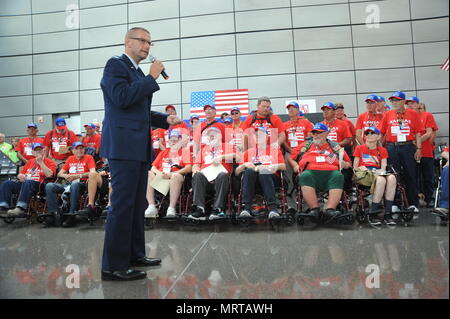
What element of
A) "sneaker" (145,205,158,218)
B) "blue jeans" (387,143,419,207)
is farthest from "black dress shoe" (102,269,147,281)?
"blue jeans" (387,143,419,207)

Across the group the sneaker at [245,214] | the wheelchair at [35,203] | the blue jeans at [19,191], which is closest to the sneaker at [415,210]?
the sneaker at [245,214]

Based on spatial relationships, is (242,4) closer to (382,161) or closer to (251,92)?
(251,92)

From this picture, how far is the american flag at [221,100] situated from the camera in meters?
7.88

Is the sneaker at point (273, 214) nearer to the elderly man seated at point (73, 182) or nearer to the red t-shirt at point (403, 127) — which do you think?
the red t-shirt at point (403, 127)

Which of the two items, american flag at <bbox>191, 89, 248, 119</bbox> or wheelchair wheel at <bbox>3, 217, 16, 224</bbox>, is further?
american flag at <bbox>191, 89, 248, 119</bbox>

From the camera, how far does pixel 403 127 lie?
4082mm

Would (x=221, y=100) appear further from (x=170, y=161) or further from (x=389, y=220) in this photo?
(x=389, y=220)

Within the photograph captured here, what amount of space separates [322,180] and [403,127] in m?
1.49

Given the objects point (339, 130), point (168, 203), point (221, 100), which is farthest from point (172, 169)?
point (221, 100)

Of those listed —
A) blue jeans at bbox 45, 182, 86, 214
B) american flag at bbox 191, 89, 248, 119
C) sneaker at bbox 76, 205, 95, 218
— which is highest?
american flag at bbox 191, 89, 248, 119

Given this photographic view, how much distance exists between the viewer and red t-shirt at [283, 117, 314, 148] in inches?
167

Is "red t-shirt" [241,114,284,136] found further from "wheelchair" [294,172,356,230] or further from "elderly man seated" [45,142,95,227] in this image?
"elderly man seated" [45,142,95,227]

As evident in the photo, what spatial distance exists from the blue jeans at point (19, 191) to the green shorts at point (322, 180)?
3483mm

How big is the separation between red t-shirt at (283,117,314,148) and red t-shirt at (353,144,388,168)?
28.1 inches
